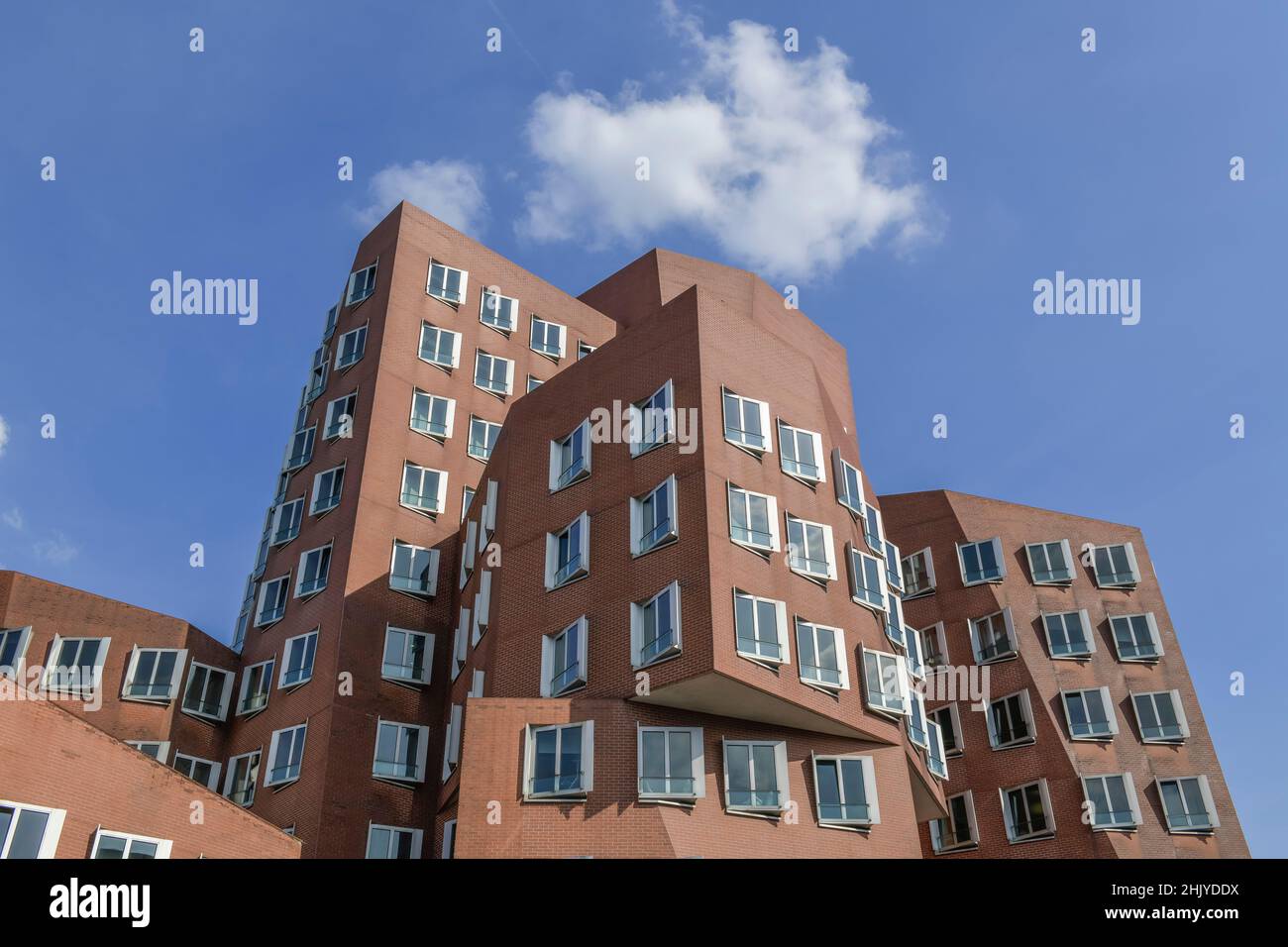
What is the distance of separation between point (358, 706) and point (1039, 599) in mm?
36175

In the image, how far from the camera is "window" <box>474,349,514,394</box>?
57.2 m

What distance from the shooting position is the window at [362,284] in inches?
2315

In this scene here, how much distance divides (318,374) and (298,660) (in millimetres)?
18820

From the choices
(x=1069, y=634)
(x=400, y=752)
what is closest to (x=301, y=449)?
(x=400, y=752)

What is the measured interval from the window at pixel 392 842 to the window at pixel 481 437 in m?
18.6

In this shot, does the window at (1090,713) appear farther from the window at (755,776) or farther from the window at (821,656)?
the window at (755,776)

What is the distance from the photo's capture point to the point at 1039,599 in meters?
60.3

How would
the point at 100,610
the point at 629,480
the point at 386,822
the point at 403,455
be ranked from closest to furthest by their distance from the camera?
the point at 629,480 → the point at 386,822 → the point at 100,610 → the point at 403,455

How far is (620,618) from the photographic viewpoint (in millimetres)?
35250

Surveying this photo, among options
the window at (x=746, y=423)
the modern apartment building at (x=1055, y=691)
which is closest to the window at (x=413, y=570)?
the window at (x=746, y=423)
